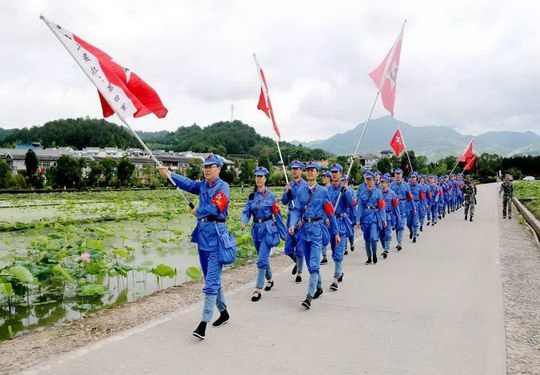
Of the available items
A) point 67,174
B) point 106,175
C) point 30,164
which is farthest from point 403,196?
point 106,175

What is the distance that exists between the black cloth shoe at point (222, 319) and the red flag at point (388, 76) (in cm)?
666

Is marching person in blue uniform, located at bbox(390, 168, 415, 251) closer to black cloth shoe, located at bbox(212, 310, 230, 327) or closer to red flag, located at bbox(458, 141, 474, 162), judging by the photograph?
black cloth shoe, located at bbox(212, 310, 230, 327)

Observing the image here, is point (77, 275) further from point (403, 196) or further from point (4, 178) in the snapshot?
point (4, 178)

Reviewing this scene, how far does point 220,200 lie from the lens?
16.0 feet

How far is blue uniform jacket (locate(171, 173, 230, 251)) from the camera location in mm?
4914

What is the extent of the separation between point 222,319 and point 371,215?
4970 mm

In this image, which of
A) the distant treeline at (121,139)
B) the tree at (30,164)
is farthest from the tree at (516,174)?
the tree at (30,164)

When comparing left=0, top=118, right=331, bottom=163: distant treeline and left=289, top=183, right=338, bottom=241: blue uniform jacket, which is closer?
left=289, top=183, right=338, bottom=241: blue uniform jacket

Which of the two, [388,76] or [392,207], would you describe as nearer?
[388,76]

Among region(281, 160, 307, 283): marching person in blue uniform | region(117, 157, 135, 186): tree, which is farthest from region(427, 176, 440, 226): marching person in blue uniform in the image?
region(117, 157, 135, 186): tree

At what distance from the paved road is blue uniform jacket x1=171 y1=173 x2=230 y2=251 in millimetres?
954

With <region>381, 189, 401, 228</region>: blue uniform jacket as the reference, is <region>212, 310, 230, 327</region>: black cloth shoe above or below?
below

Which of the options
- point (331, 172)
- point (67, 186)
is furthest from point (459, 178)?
point (67, 186)

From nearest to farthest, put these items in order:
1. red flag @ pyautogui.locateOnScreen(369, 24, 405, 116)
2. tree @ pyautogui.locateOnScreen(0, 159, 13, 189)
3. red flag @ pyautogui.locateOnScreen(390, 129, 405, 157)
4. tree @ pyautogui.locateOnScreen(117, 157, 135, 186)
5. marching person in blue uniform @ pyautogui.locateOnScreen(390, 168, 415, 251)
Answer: red flag @ pyautogui.locateOnScreen(369, 24, 405, 116) < marching person in blue uniform @ pyautogui.locateOnScreen(390, 168, 415, 251) < red flag @ pyautogui.locateOnScreen(390, 129, 405, 157) < tree @ pyautogui.locateOnScreen(0, 159, 13, 189) < tree @ pyautogui.locateOnScreen(117, 157, 135, 186)
